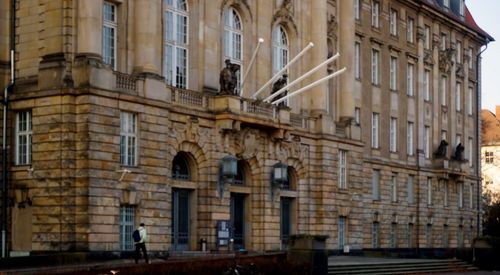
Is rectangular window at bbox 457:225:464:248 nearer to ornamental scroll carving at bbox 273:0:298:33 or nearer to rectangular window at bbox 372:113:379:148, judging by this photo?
rectangular window at bbox 372:113:379:148

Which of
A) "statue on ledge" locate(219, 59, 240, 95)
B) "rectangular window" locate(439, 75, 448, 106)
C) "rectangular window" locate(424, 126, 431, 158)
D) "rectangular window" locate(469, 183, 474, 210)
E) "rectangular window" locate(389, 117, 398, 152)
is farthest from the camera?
"rectangular window" locate(469, 183, 474, 210)

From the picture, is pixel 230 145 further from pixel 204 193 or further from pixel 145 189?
pixel 145 189

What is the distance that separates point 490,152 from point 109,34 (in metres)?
91.9

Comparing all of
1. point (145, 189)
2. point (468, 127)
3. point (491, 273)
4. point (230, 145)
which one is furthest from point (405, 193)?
point (145, 189)

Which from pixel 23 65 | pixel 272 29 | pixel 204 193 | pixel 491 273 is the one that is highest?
pixel 272 29

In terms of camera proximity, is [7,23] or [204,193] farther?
[204,193]

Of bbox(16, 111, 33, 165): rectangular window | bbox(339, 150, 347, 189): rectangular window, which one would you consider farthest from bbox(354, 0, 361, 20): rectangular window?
bbox(16, 111, 33, 165): rectangular window

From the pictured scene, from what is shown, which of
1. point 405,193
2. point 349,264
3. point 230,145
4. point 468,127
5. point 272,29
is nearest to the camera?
point 349,264

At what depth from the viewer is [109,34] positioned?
43.7 metres

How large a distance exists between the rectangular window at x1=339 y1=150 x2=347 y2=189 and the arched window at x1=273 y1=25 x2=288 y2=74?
6853 millimetres

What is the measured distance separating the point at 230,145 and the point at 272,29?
809 centimetres

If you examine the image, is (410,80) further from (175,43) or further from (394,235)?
(175,43)

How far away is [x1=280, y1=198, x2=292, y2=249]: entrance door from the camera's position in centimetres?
5425

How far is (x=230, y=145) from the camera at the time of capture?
162 feet
